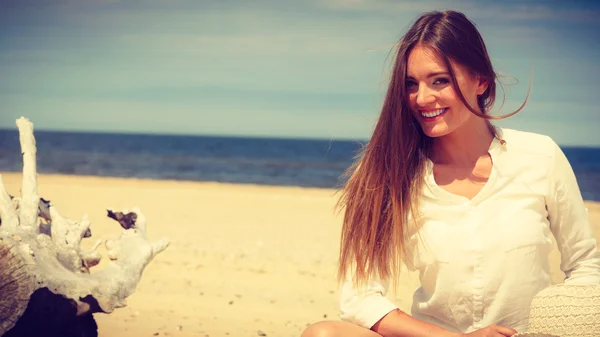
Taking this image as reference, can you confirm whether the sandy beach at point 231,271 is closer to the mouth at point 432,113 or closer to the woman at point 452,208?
the woman at point 452,208

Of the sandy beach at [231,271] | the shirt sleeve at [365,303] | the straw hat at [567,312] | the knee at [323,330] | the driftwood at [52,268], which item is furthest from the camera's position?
the sandy beach at [231,271]

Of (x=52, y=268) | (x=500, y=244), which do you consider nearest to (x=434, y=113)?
(x=500, y=244)

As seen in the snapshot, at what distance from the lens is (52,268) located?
142 inches

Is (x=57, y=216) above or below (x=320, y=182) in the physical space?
above

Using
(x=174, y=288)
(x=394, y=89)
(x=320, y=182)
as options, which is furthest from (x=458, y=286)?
(x=320, y=182)

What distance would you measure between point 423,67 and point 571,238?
2.92ft

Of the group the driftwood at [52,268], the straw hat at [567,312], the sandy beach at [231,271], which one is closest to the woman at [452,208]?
the straw hat at [567,312]

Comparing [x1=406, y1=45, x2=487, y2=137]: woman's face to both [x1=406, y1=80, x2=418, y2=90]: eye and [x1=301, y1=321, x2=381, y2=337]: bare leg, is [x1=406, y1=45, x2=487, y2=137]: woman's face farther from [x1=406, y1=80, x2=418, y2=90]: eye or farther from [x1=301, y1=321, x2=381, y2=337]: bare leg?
[x1=301, y1=321, x2=381, y2=337]: bare leg

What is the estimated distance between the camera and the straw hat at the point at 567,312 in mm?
2297

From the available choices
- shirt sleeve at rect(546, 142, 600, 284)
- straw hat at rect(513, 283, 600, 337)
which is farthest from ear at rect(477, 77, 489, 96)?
straw hat at rect(513, 283, 600, 337)

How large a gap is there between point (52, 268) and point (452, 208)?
7.31 feet

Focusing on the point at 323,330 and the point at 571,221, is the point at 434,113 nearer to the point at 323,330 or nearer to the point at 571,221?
the point at 571,221

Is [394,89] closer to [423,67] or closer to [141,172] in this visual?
[423,67]

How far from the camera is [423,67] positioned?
2.63 m
